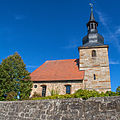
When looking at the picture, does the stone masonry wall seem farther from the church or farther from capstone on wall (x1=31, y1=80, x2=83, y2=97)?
the church

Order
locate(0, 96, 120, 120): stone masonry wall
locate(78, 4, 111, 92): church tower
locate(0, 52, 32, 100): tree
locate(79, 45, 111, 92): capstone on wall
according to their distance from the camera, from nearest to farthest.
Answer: locate(0, 96, 120, 120): stone masonry wall, locate(0, 52, 32, 100): tree, locate(79, 45, 111, 92): capstone on wall, locate(78, 4, 111, 92): church tower

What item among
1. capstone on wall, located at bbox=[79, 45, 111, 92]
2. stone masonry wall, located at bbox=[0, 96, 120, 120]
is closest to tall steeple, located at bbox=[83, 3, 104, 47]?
capstone on wall, located at bbox=[79, 45, 111, 92]

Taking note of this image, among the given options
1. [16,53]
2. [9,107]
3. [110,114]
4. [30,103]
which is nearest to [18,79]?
[16,53]

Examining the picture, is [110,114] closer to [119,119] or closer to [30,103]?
[119,119]

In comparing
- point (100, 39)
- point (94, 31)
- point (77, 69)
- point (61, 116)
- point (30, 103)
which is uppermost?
point (94, 31)

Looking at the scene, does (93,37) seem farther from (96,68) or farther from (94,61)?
(96,68)

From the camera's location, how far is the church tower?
68.2ft

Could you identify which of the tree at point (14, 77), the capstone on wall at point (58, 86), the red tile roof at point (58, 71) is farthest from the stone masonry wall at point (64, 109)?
the red tile roof at point (58, 71)

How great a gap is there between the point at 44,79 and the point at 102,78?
882 cm

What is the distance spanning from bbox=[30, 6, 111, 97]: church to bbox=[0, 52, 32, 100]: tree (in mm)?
3401

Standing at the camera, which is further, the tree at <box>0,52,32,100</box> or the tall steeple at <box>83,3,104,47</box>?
the tall steeple at <box>83,3,104,47</box>

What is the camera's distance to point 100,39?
2459 cm

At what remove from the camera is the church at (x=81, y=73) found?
20375 mm

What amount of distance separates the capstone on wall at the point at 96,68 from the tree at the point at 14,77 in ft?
29.2
